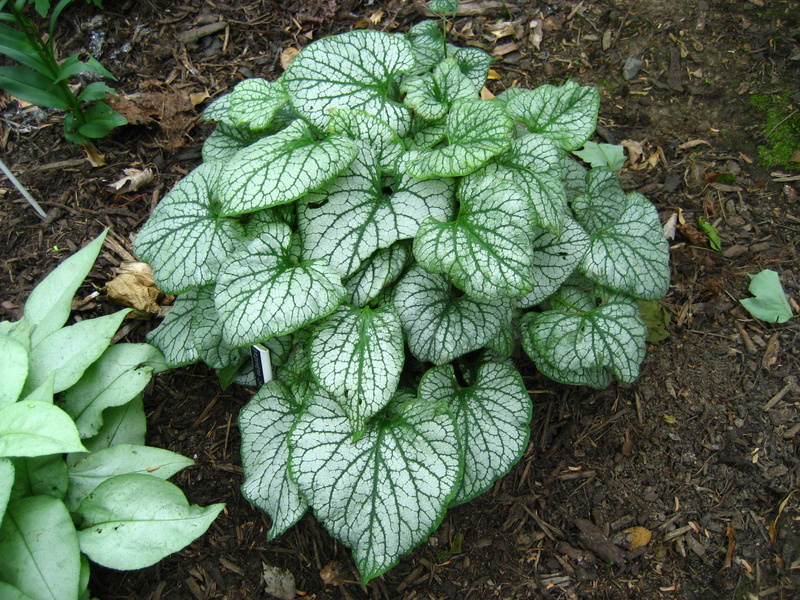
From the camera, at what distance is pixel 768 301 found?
9.80 feet

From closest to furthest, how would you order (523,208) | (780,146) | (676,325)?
(523,208), (676,325), (780,146)

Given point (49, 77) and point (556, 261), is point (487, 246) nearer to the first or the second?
point (556, 261)

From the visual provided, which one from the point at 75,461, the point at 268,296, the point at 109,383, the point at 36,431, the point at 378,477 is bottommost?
the point at 378,477

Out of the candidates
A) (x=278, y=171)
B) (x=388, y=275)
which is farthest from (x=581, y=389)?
(x=278, y=171)

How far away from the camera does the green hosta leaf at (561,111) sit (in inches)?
99.4

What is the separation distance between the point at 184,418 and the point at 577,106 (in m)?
2.26

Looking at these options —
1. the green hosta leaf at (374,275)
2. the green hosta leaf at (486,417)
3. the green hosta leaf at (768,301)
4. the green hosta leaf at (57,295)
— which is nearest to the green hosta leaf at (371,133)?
the green hosta leaf at (374,275)

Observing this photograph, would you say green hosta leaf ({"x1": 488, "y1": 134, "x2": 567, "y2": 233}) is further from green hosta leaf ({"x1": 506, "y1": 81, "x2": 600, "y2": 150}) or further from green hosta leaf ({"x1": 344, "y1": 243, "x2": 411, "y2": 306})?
green hosta leaf ({"x1": 344, "y1": 243, "x2": 411, "y2": 306})

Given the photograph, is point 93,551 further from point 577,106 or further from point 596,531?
point 577,106

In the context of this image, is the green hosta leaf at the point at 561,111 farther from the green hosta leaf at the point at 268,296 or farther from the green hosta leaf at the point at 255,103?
the green hosta leaf at the point at 268,296

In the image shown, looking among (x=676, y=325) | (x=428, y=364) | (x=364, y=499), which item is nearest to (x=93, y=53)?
(x=428, y=364)

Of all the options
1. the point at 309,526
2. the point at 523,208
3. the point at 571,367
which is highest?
the point at 523,208

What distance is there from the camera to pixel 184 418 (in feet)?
9.23

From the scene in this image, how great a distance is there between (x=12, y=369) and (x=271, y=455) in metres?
1.12
